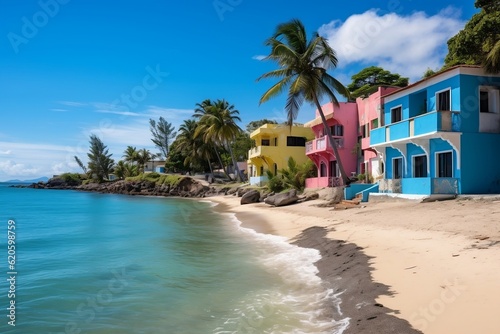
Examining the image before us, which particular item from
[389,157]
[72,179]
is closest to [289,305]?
[389,157]

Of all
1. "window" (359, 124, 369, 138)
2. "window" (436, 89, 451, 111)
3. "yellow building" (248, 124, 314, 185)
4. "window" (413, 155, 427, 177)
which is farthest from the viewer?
"yellow building" (248, 124, 314, 185)

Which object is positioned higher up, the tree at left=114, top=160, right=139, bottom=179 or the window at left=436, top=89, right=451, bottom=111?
the window at left=436, top=89, right=451, bottom=111

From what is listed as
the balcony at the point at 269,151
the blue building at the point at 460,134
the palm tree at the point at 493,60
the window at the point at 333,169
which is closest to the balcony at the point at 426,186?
the blue building at the point at 460,134

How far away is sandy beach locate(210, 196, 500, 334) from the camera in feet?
18.8

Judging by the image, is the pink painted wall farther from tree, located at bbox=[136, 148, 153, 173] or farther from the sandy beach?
tree, located at bbox=[136, 148, 153, 173]

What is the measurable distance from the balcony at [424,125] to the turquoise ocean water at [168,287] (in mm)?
9315

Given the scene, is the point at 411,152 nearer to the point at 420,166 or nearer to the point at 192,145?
the point at 420,166

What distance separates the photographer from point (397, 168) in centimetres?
2298

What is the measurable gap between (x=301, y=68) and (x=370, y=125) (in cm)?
769

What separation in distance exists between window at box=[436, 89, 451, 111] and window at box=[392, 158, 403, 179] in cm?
442

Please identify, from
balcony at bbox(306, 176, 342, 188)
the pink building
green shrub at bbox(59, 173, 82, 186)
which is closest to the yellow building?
balcony at bbox(306, 176, 342, 188)

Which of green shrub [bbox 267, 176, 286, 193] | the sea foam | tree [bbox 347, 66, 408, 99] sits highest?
tree [bbox 347, 66, 408, 99]

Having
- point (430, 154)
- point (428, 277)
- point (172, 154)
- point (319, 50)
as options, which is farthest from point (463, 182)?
point (172, 154)

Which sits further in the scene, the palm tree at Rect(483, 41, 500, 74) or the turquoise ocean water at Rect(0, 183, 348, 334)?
the palm tree at Rect(483, 41, 500, 74)
